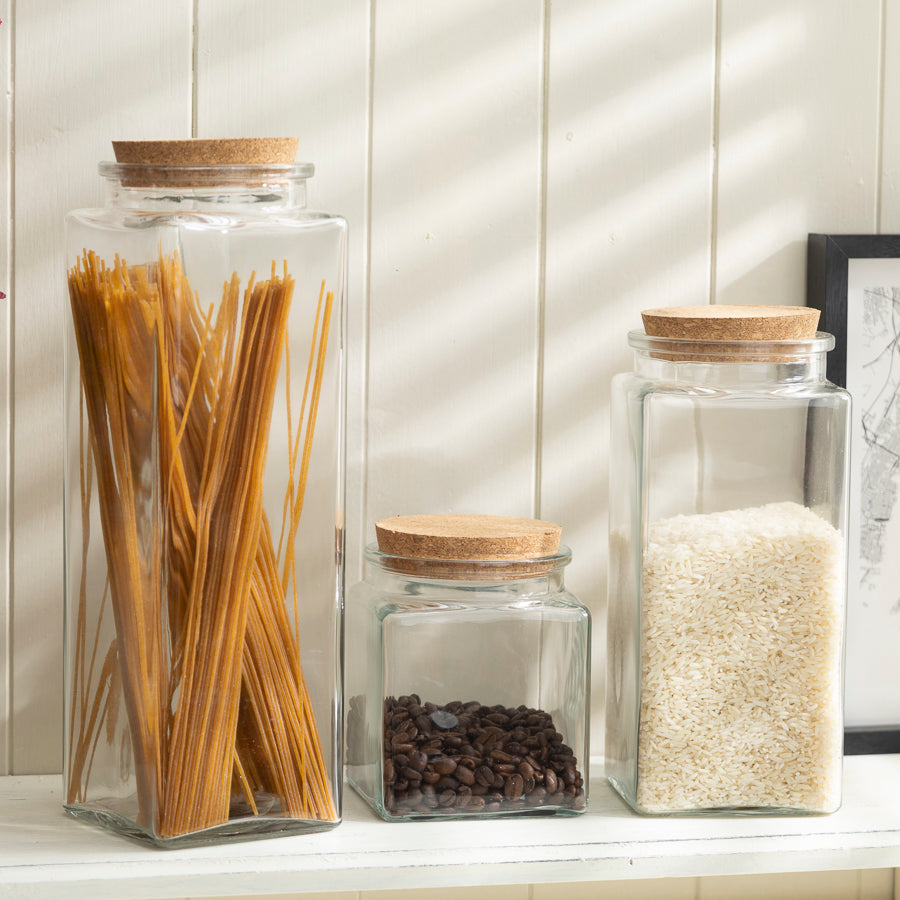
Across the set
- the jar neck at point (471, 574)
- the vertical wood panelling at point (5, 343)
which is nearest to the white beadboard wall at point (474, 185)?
the vertical wood panelling at point (5, 343)

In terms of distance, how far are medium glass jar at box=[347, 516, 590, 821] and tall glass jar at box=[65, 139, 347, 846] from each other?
47mm

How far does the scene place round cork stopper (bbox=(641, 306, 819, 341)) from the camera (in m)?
0.75

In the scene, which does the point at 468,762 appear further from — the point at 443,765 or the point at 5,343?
the point at 5,343

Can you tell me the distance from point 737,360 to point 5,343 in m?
0.53

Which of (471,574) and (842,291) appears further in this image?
(842,291)

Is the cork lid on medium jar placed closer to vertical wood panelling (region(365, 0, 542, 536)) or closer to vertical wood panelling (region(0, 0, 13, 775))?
vertical wood panelling (region(365, 0, 542, 536))

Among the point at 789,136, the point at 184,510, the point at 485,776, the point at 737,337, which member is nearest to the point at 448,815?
the point at 485,776

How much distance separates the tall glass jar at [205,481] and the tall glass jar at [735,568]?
0.71 feet

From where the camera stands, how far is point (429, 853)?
0.70 meters

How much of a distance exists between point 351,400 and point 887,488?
1.46 ft

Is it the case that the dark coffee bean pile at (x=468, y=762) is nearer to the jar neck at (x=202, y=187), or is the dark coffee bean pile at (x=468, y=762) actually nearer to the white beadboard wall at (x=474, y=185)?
the white beadboard wall at (x=474, y=185)

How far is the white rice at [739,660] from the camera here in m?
0.74

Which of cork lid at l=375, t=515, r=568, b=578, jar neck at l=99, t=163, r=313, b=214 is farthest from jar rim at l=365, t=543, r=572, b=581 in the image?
jar neck at l=99, t=163, r=313, b=214

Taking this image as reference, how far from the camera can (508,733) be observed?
0.75m
